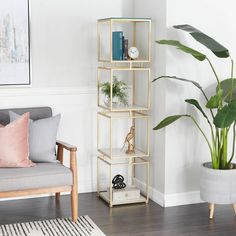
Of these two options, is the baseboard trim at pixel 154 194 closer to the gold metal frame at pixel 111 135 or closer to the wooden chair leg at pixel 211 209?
the gold metal frame at pixel 111 135

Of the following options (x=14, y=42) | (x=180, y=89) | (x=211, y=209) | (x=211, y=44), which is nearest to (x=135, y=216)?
(x=211, y=209)

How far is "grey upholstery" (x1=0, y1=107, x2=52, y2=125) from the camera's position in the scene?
4.14 meters

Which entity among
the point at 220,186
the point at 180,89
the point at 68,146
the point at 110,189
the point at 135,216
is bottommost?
the point at 135,216

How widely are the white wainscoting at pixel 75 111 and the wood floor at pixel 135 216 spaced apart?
297 mm

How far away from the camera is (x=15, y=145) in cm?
375

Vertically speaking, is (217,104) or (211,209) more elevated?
(217,104)

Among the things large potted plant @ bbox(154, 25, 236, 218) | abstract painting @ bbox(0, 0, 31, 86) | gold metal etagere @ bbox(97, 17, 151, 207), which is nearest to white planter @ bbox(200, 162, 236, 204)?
large potted plant @ bbox(154, 25, 236, 218)

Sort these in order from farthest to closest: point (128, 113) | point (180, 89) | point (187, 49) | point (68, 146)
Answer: point (128, 113) < point (180, 89) < point (68, 146) < point (187, 49)

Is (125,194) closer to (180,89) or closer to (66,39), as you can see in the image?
(180,89)

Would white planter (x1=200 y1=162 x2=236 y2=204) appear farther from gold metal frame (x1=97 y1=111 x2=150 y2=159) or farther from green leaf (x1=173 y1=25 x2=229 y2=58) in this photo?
green leaf (x1=173 y1=25 x2=229 y2=58)

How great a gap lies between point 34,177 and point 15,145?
307 mm

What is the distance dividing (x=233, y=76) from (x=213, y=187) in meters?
1.08

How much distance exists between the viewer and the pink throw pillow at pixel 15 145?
3.72 m

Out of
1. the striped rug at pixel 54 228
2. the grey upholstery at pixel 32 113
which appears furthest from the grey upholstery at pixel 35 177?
the grey upholstery at pixel 32 113
